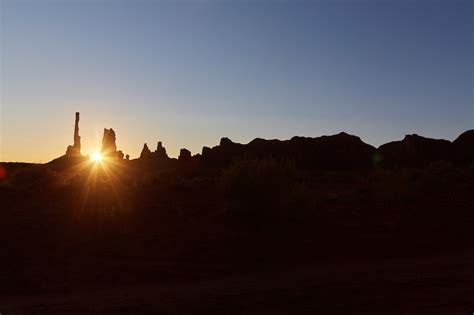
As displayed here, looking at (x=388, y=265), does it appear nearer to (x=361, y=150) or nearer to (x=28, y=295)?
(x=28, y=295)

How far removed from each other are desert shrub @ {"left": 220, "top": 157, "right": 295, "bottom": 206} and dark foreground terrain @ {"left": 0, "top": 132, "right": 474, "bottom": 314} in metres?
0.05

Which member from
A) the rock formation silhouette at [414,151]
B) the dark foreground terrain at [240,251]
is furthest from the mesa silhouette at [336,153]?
the dark foreground terrain at [240,251]

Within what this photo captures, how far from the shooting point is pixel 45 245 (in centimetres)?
1490

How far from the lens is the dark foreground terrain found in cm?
1040

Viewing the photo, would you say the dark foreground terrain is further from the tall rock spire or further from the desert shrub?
the tall rock spire

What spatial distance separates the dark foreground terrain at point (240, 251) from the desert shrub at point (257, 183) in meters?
0.05

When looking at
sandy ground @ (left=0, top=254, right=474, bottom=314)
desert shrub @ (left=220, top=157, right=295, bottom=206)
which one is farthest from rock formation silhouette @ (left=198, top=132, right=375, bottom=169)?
sandy ground @ (left=0, top=254, right=474, bottom=314)

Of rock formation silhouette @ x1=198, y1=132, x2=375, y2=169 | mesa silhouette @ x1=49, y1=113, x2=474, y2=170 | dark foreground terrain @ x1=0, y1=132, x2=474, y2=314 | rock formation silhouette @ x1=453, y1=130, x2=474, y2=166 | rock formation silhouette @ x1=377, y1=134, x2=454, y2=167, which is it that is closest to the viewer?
dark foreground terrain @ x1=0, y1=132, x2=474, y2=314

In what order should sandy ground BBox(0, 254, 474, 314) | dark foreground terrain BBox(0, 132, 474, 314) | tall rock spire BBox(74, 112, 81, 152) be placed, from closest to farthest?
sandy ground BBox(0, 254, 474, 314)
dark foreground terrain BBox(0, 132, 474, 314)
tall rock spire BBox(74, 112, 81, 152)

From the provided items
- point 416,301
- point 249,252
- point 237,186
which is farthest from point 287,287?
point 237,186

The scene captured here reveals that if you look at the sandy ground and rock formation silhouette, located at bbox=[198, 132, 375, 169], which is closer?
the sandy ground

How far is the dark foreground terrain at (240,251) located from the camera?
1040 centimetres

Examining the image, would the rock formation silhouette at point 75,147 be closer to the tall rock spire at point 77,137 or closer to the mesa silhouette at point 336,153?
the tall rock spire at point 77,137

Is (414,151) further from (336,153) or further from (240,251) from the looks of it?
(240,251)
